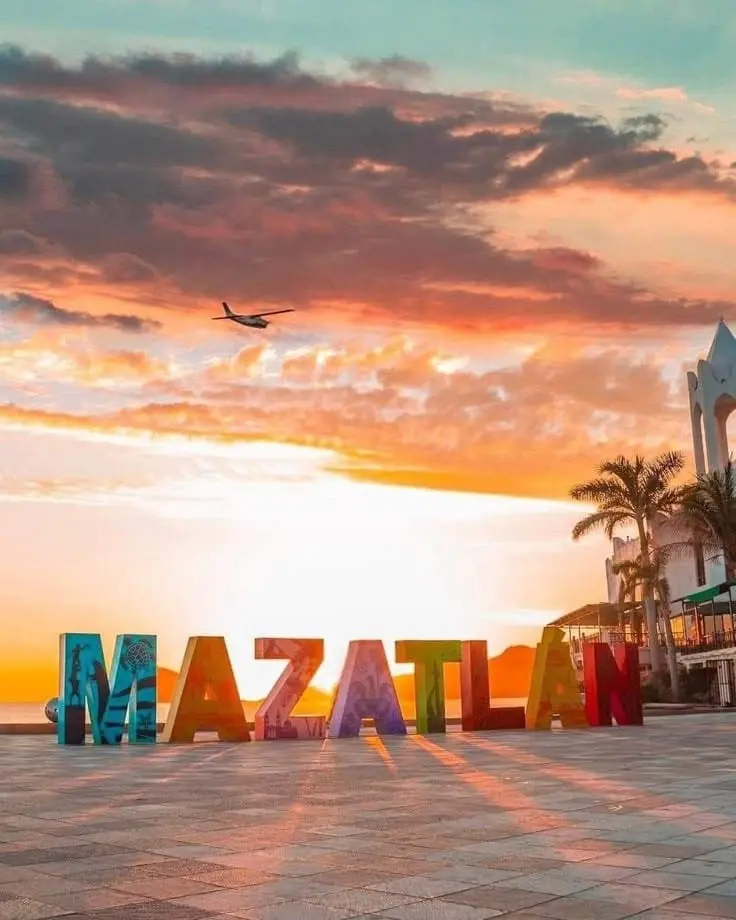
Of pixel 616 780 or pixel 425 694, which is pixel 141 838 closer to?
pixel 616 780

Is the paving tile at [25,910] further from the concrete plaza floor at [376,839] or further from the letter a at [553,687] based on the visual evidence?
the letter a at [553,687]

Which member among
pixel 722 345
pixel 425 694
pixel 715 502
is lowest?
pixel 425 694

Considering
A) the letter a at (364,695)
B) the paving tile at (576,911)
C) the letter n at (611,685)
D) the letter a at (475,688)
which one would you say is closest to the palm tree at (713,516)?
the letter n at (611,685)

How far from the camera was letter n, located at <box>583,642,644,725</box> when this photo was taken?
34.0 metres

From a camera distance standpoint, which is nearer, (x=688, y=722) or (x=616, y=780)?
(x=616, y=780)

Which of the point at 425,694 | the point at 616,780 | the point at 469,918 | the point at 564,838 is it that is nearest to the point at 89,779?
the point at 616,780

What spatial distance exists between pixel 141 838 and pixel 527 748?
14.4 metres

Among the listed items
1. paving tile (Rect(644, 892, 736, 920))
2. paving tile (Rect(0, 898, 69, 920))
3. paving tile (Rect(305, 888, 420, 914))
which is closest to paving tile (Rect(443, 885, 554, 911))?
paving tile (Rect(305, 888, 420, 914))

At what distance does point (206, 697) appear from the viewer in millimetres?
28625

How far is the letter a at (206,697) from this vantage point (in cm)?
2816

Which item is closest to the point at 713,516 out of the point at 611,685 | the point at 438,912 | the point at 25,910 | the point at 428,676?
A: the point at 611,685

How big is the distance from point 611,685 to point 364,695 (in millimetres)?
9286

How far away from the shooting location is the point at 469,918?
7.07m

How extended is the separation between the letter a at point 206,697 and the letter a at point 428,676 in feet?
17.0
